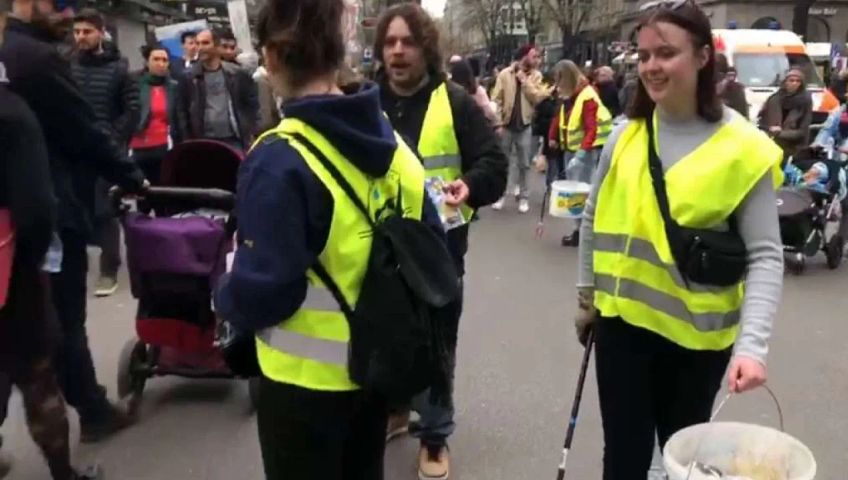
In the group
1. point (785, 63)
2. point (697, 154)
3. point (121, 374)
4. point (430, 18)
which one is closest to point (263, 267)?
point (697, 154)

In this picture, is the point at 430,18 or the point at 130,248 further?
the point at 130,248

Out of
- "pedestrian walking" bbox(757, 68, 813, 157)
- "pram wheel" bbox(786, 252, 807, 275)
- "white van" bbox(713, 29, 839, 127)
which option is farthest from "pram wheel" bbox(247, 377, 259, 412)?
"white van" bbox(713, 29, 839, 127)

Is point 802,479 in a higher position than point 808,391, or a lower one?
higher

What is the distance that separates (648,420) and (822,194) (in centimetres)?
665

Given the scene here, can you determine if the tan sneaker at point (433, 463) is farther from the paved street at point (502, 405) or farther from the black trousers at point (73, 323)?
the black trousers at point (73, 323)

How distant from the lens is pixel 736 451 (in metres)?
2.42

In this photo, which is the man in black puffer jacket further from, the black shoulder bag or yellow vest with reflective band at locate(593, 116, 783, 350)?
the black shoulder bag

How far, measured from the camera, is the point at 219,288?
2467mm

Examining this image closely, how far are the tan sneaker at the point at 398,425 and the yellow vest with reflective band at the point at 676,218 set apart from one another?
197 cm

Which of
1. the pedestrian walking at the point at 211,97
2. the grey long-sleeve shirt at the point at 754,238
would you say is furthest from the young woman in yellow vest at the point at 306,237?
the pedestrian walking at the point at 211,97

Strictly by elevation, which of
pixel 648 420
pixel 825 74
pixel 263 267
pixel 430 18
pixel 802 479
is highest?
pixel 430 18

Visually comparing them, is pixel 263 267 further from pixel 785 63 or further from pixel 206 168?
pixel 785 63

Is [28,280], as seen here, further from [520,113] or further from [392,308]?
[520,113]

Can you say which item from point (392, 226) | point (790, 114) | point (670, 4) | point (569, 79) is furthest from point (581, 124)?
point (392, 226)
